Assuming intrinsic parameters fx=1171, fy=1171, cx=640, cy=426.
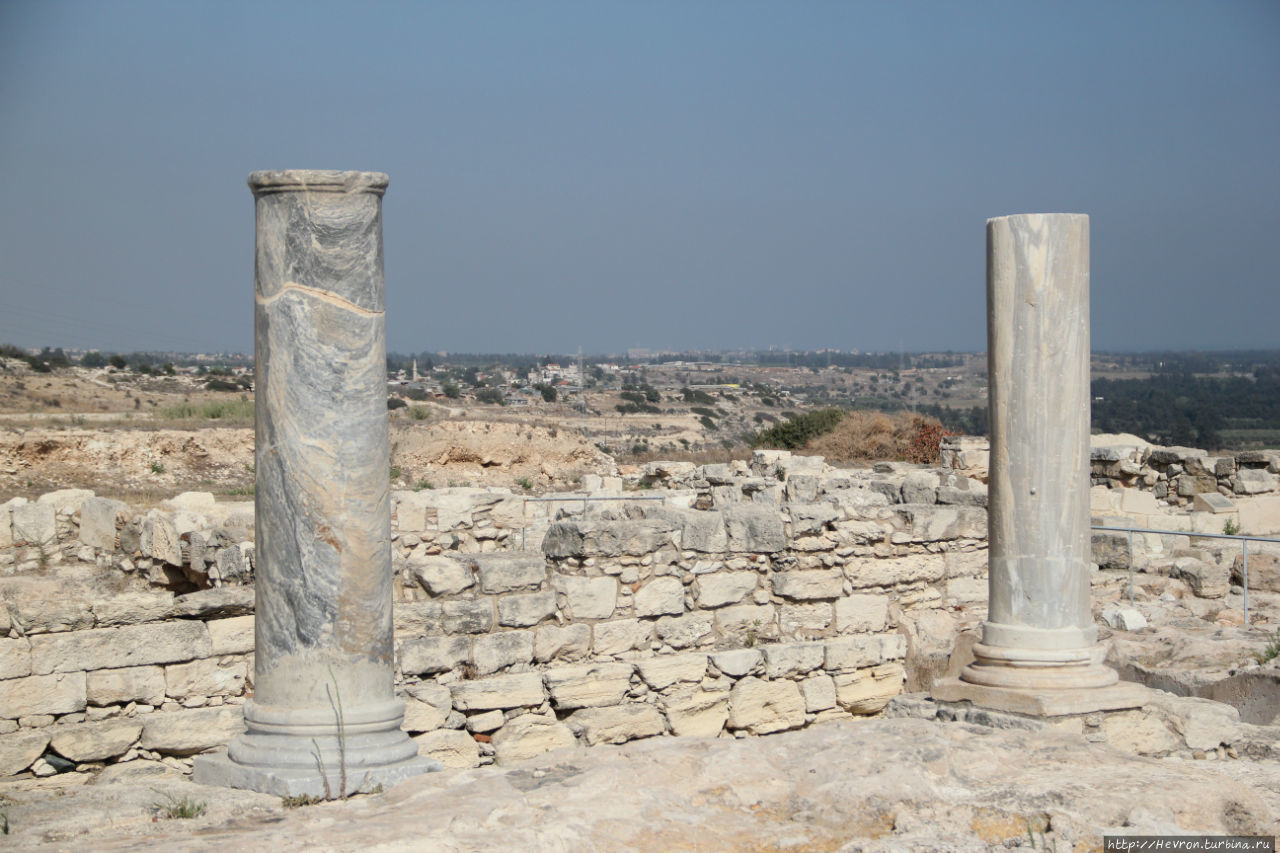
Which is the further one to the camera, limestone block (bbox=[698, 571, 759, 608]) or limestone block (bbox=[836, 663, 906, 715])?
limestone block (bbox=[836, 663, 906, 715])

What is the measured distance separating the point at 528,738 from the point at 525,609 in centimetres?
80

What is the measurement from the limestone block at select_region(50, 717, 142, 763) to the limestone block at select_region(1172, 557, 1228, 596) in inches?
365

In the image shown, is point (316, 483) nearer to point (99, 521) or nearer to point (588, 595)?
point (588, 595)

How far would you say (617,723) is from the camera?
7.50 m

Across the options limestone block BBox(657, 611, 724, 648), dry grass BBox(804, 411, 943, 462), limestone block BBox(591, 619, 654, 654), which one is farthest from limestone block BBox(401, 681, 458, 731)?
dry grass BBox(804, 411, 943, 462)

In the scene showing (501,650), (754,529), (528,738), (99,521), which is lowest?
(528,738)

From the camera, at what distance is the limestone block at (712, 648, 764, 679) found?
26.0ft

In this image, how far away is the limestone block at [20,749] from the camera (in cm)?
615

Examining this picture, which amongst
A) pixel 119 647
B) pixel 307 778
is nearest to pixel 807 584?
pixel 307 778

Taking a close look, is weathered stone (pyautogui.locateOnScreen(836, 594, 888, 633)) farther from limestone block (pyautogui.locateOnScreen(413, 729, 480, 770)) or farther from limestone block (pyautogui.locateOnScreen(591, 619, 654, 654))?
limestone block (pyautogui.locateOnScreen(413, 729, 480, 770))

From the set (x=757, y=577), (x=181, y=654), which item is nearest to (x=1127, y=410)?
(x=757, y=577)

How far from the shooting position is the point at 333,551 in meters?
5.30

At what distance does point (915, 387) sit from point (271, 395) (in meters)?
68.6

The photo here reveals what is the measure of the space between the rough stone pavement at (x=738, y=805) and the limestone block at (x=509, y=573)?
2.06m
